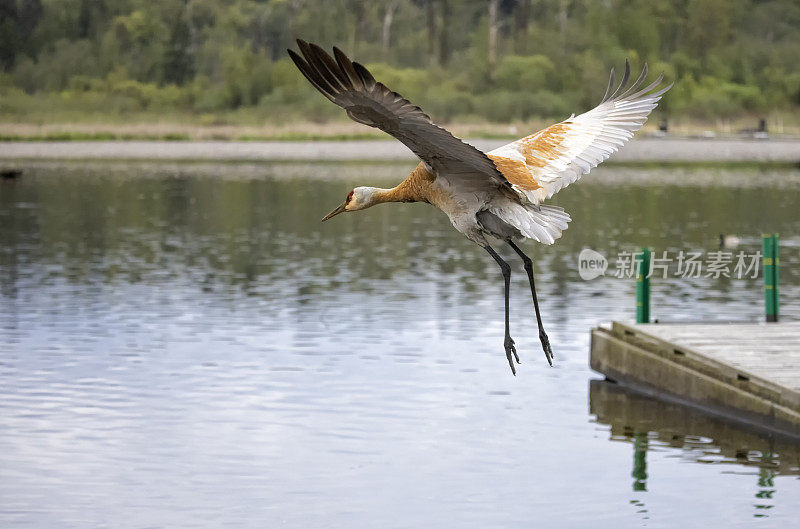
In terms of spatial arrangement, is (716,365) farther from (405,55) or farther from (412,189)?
(405,55)

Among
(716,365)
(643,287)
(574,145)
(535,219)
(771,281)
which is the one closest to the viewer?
(535,219)

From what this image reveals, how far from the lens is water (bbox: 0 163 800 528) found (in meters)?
16.1

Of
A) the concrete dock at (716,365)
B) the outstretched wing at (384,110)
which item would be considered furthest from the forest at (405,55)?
the outstretched wing at (384,110)

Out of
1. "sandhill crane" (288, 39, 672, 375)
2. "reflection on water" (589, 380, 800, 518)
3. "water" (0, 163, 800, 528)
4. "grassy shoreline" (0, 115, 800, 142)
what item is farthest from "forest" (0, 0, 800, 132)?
"sandhill crane" (288, 39, 672, 375)

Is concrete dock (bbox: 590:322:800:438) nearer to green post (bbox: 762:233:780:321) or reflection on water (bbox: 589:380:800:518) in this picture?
reflection on water (bbox: 589:380:800:518)

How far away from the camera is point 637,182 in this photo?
61719mm

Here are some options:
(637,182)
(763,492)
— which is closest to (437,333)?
(763,492)

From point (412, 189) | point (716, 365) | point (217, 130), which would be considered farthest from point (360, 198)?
point (217, 130)

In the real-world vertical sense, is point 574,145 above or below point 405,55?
below

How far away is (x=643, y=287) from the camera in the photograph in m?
20.0

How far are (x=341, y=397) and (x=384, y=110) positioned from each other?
12.3m

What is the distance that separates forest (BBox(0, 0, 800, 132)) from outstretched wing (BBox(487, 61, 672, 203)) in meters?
82.7

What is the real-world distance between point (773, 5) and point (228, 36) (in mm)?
38735

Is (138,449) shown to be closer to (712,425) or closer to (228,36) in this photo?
(712,425)
